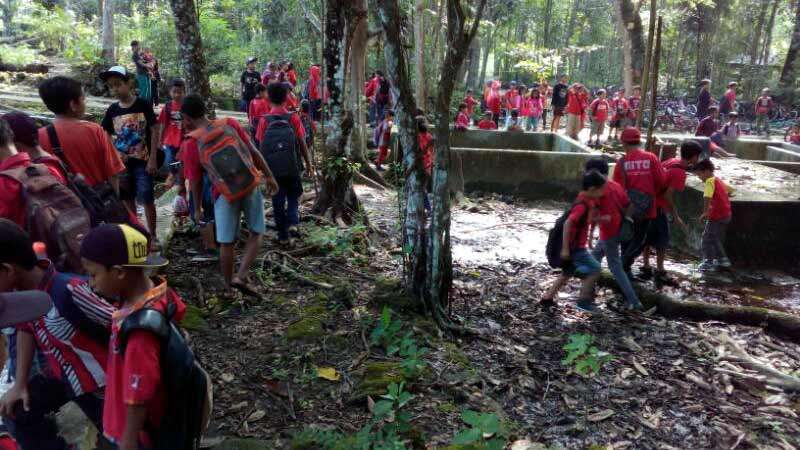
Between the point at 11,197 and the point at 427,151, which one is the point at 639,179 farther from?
the point at 11,197

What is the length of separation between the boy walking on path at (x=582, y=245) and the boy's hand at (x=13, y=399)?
455 cm

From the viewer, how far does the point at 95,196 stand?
3549 millimetres

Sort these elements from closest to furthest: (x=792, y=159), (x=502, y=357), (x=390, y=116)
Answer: (x=502, y=357), (x=390, y=116), (x=792, y=159)

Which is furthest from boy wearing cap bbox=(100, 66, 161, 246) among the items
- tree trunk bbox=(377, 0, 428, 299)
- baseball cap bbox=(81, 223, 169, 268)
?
baseball cap bbox=(81, 223, 169, 268)

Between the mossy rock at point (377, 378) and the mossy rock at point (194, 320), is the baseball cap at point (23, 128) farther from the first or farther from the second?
the mossy rock at point (377, 378)

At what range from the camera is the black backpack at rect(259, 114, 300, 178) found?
6.43 meters

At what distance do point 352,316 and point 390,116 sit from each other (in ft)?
27.0

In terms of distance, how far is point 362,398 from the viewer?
3783 millimetres

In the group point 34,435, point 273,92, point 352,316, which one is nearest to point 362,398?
point 352,316

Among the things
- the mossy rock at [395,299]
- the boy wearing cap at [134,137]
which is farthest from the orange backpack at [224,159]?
the mossy rock at [395,299]

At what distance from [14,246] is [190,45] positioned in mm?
4952

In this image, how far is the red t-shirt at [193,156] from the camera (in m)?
4.79

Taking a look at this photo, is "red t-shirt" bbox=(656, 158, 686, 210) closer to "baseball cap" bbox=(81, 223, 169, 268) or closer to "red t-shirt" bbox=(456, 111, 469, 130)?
"baseball cap" bbox=(81, 223, 169, 268)

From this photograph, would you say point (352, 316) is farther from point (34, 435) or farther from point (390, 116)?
point (390, 116)
